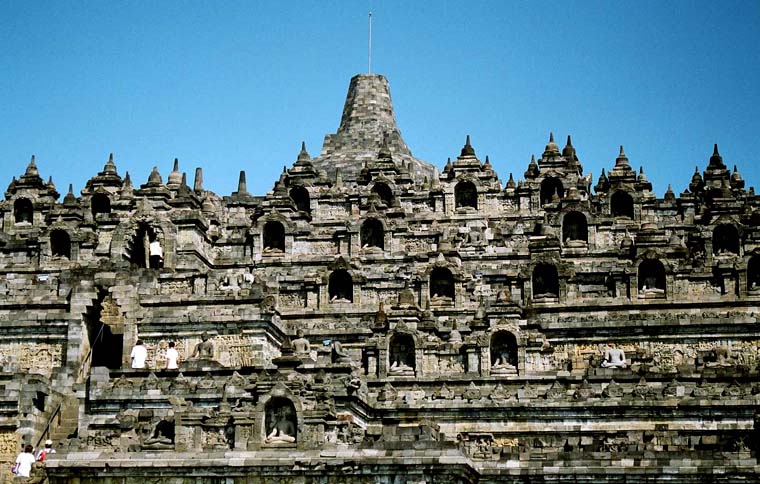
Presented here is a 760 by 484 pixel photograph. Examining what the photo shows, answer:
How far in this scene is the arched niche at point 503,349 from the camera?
71875mm

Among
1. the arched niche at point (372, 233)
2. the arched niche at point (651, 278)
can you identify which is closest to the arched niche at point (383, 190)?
the arched niche at point (372, 233)

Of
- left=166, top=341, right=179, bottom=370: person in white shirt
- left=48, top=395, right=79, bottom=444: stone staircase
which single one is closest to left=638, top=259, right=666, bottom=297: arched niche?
left=166, top=341, right=179, bottom=370: person in white shirt

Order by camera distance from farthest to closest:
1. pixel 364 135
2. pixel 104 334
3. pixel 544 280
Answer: pixel 364 135
pixel 544 280
pixel 104 334

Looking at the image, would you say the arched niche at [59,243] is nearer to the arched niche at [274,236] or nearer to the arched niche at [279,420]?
the arched niche at [274,236]

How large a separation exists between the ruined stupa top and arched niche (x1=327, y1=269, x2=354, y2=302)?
14.6m

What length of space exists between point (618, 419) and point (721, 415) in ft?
11.9

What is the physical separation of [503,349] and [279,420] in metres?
14.4

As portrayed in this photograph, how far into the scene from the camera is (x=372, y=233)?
8362 cm

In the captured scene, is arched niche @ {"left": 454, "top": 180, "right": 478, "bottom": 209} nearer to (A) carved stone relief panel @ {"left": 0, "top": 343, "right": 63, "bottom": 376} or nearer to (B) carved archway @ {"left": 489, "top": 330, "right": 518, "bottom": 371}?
(B) carved archway @ {"left": 489, "top": 330, "right": 518, "bottom": 371}

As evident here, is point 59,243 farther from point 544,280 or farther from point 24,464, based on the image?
point 24,464

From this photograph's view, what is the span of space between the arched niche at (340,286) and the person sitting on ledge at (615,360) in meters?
12.5

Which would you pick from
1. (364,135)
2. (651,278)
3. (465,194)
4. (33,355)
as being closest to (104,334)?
(33,355)

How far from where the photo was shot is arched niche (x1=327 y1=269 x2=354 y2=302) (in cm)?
7906

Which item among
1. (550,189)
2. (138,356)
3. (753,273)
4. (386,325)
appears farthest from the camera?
(550,189)
